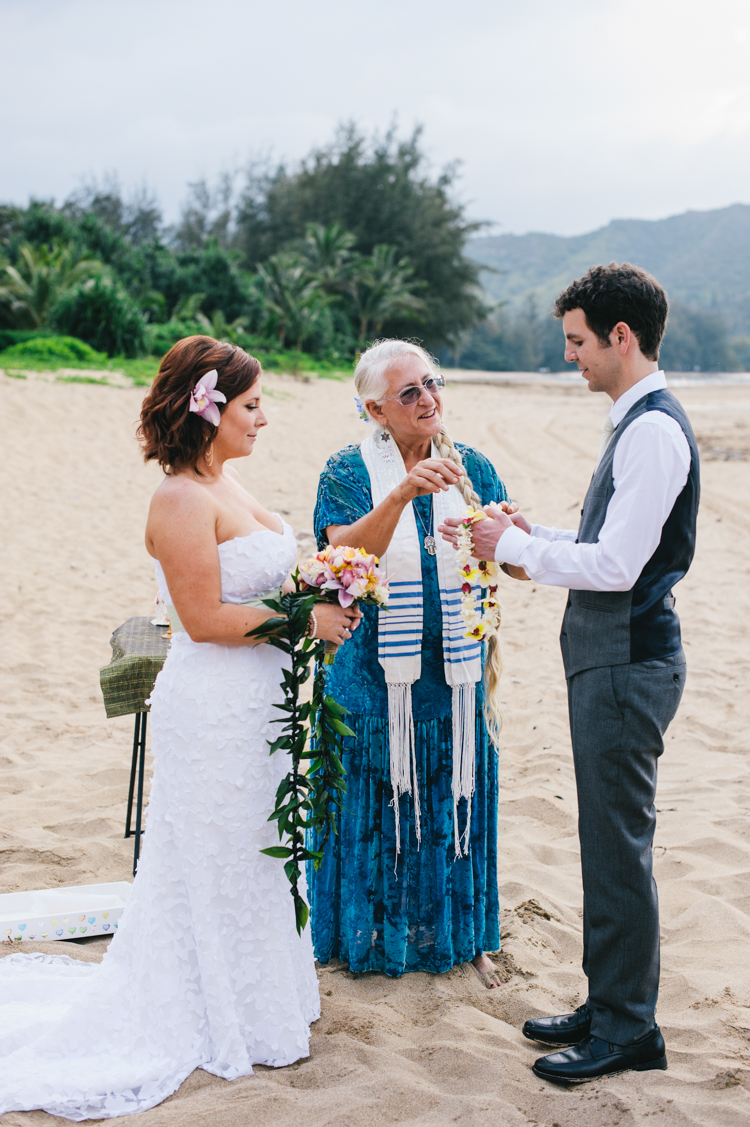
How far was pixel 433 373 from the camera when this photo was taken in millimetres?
3039

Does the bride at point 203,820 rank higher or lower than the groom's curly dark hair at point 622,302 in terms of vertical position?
lower

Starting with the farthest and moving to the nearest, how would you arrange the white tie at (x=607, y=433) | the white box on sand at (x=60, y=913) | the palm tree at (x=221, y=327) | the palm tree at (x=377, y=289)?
1. the palm tree at (x=377, y=289)
2. the palm tree at (x=221, y=327)
3. the white box on sand at (x=60, y=913)
4. the white tie at (x=607, y=433)

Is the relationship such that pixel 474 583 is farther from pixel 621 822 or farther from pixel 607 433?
pixel 621 822

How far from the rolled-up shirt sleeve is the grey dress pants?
30 cm

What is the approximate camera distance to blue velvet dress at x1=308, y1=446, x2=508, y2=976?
3.09 metres

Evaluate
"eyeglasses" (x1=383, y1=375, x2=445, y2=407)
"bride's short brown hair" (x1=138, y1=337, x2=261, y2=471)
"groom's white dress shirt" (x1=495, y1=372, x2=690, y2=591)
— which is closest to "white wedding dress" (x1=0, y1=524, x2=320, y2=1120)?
"bride's short brown hair" (x1=138, y1=337, x2=261, y2=471)

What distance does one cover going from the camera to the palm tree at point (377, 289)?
111 ft

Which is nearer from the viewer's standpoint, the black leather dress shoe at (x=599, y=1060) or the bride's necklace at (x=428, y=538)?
the black leather dress shoe at (x=599, y=1060)

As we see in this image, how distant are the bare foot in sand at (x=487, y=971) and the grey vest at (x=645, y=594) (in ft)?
4.65

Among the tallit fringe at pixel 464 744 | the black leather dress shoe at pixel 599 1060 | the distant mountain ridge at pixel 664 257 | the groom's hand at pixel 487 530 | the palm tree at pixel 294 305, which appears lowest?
the black leather dress shoe at pixel 599 1060

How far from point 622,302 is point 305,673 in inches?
55.8

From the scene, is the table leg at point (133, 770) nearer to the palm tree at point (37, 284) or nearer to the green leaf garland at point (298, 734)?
the green leaf garland at point (298, 734)

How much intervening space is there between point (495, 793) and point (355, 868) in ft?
1.93

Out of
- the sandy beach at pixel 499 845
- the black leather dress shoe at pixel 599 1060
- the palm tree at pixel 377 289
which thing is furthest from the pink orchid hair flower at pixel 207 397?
the palm tree at pixel 377 289
